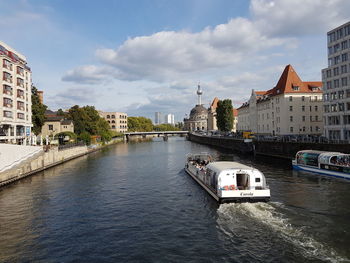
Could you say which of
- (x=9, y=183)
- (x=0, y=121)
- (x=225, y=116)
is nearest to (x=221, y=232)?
(x=9, y=183)

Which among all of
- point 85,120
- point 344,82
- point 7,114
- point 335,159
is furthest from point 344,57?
point 85,120

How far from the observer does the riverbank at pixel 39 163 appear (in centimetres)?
4375

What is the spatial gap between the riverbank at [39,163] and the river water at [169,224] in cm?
319

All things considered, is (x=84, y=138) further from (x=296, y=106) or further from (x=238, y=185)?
(x=238, y=185)

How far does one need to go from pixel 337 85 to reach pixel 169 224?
68190mm

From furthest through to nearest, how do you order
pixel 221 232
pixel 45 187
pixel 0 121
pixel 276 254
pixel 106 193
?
pixel 0 121, pixel 45 187, pixel 106 193, pixel 221 232, pixel 276 254

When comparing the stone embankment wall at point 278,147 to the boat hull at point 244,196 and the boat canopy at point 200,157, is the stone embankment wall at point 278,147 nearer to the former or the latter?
the boat canopy at point 200,157

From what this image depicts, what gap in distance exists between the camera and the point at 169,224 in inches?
986

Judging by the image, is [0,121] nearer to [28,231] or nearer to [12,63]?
[12,63]

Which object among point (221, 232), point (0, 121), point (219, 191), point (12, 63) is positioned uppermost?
point (12, 63)

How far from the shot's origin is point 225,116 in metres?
132

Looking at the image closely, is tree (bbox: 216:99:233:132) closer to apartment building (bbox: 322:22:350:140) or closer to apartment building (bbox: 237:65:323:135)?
apartment building (bbox: 237:65:323:135)

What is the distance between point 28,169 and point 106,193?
22054 mm

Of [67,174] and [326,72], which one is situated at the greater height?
[326,72]
